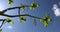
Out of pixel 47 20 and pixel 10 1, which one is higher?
pixel 10 1

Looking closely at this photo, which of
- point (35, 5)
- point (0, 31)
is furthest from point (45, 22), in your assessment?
point (0, 31)

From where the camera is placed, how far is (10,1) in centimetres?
646

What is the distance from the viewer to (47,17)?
5.74 m

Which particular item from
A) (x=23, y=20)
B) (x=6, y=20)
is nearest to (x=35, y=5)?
(x=23, y=20)

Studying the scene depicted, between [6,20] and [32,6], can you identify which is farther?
[6,20]

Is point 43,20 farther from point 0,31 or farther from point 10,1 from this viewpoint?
point 0,31

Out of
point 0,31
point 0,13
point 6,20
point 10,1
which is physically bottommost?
point 0,31

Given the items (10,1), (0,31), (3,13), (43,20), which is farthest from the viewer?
(0,31)

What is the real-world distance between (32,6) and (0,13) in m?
1.50

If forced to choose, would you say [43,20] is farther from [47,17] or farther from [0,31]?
[0,31]

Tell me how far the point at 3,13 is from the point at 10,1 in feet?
4.27

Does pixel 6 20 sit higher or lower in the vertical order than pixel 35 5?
lower

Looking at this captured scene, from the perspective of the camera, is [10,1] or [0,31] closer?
[10,1]

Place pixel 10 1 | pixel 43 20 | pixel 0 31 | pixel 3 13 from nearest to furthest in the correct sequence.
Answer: pixel 3 13, pixel 43 20, pixel 10 1, pixel 0 31
